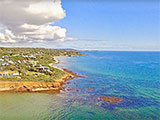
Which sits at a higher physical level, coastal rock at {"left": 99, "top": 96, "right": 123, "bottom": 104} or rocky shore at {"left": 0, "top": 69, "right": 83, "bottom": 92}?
rocky shore at {"left": 0, "top": 69, "right": 83, "bottom": 92}

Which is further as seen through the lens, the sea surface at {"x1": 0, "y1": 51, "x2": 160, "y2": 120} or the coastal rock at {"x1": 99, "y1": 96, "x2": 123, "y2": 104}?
the coastal rock at {"x1": 99, "y1": 96, "x2": 123, "y2": 104}

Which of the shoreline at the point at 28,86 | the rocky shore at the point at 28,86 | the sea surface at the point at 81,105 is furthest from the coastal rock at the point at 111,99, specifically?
the rocky shore at the point at 28,86

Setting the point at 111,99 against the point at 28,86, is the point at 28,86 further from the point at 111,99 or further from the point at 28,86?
the point at 111,99

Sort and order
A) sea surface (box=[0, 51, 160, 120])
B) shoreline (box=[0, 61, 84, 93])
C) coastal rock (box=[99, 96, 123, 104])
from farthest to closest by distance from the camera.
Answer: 1. shoreline (box=[0, 61, 84, 93])
2. coastal rock (box=[99, 96, 123, 104])
3. sea surface (box=[0, 51, 160, 120])

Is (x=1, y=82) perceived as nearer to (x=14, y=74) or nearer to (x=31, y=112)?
(x=14, y=74)

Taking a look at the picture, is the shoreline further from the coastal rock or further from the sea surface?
the coastal rock

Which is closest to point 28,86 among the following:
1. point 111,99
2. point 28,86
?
point 28,86

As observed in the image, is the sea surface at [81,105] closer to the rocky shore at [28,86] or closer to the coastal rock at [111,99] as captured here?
the coastal rock at [111,99]

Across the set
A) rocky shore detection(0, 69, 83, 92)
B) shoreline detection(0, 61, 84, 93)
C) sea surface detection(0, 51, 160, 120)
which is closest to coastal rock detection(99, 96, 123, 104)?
sea surface detection(0, 51, 160, 120)

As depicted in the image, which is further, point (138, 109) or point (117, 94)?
point (117, 94)

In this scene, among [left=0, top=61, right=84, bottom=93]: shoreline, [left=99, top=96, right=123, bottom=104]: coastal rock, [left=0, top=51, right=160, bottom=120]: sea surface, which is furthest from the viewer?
[left=0, top=61, right=84, bottom=93]: shoreline

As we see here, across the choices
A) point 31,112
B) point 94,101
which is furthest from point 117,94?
point 31,112
